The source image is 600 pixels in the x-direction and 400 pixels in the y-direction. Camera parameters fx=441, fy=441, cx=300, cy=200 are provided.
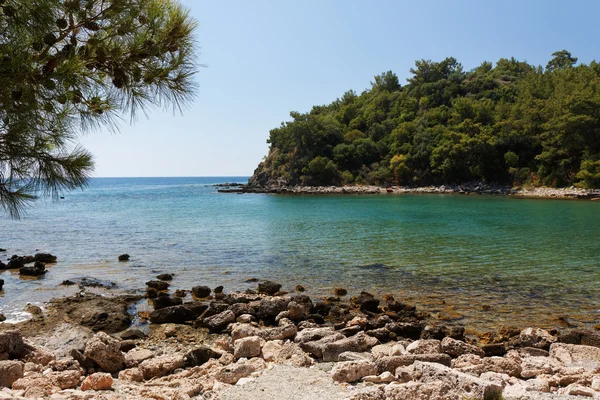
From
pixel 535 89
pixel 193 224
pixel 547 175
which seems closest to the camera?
pixel 193 224

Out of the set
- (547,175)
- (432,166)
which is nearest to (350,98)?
(432,166)

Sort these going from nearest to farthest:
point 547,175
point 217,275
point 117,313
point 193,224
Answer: point 117,313 → point 217,275 → point 193,224 → point 547,175

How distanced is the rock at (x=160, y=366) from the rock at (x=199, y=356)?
4.3 inches

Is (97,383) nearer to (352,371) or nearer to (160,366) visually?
(160,366)

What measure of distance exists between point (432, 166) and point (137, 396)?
69102 mm

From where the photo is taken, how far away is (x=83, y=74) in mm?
5047

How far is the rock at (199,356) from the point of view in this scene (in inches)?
294

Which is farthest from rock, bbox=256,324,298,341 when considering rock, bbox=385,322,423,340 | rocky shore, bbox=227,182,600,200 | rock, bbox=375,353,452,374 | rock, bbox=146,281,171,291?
rocky shore, bbox=227,182,600,200

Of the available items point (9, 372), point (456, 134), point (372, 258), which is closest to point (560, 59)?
point (456, 134)

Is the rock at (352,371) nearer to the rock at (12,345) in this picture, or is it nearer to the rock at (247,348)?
the rock at (247,348)

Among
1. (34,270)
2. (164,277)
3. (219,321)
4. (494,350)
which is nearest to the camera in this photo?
(494,350)

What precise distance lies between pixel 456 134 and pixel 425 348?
66.0 metres

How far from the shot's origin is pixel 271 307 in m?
10.6

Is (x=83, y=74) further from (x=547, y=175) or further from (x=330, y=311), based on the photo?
(x=547, y=175)
